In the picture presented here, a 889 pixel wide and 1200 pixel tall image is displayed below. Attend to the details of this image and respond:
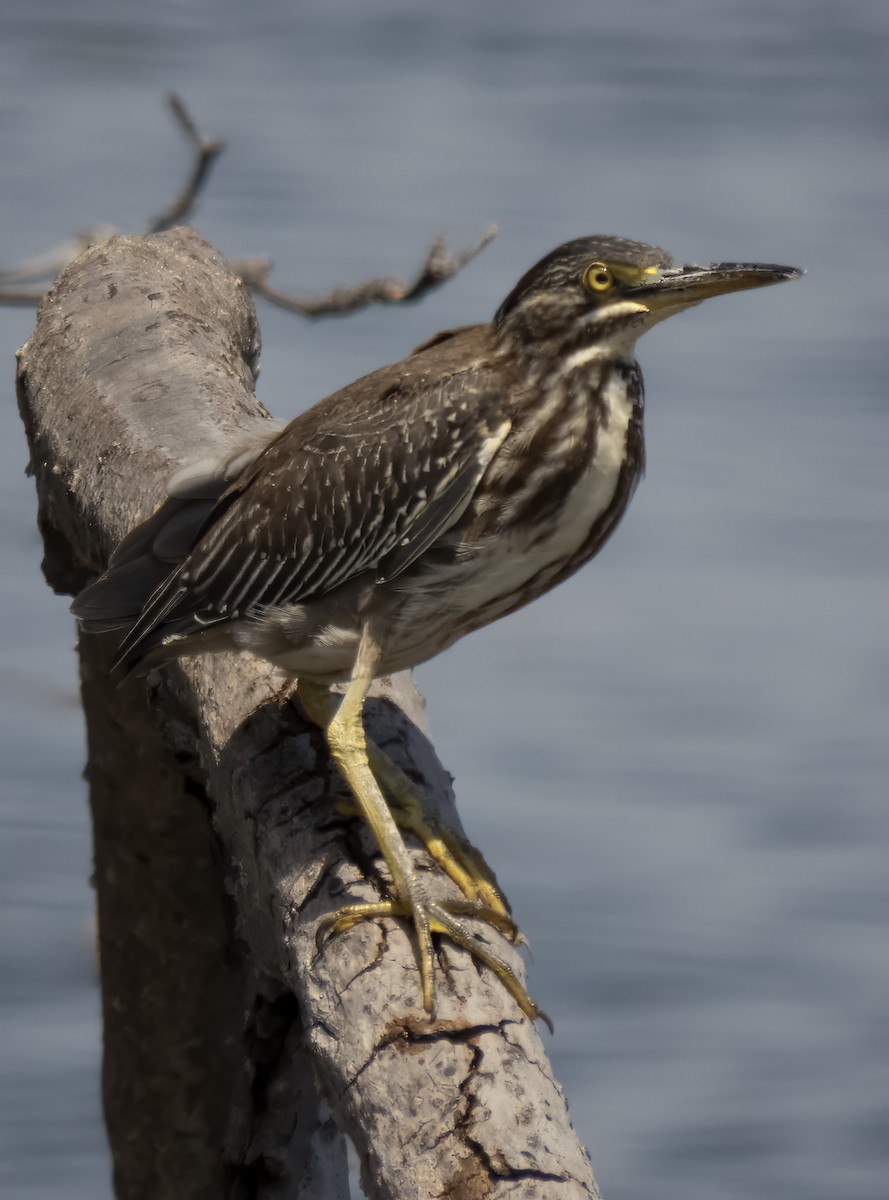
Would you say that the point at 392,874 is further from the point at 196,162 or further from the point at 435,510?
the point at 196,162

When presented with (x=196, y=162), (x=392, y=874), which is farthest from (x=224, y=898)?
(x=196, y=162)

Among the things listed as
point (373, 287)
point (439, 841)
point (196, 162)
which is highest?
point (196, 162)

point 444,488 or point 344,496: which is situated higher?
point 344,496

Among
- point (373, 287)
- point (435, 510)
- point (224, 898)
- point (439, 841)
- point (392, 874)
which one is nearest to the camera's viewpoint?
point (392, 874)

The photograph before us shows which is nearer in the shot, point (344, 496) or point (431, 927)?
point (431, 927)

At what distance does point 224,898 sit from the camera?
5.32m

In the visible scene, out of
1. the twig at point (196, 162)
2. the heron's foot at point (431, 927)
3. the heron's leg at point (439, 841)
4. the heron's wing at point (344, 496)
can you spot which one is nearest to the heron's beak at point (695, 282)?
the heron's wing at point (344, 496)

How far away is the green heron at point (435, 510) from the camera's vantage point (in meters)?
4.34

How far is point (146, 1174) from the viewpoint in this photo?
5.68 metres

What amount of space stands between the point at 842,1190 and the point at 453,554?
410 centimetres

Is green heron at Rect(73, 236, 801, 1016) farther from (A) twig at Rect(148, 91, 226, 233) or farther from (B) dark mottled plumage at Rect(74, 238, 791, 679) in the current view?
(A) twig at Rect(148, 91, 226, 233)

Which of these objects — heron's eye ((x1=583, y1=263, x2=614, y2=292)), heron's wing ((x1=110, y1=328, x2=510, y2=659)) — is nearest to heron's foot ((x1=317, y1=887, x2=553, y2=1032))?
heron's wing ((x1=110, y1=328, x2=510, y2=659))

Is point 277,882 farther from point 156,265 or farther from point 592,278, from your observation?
point 156,265

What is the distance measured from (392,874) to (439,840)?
31 cm
